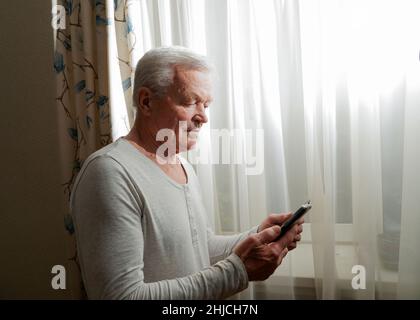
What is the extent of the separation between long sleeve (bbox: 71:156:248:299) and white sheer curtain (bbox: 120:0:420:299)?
1.63ft

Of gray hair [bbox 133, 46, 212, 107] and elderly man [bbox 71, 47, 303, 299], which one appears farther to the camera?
gray hair [bbox 133, 46, 212, 107]

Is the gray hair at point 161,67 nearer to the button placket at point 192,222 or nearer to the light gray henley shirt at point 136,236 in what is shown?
the light gray henley shirt at point 136,236

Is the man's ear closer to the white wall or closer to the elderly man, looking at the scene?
the elderly man

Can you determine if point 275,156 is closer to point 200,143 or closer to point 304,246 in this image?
point 200,143

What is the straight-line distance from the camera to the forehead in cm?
84

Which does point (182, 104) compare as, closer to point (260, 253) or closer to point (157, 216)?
point (157, 216)

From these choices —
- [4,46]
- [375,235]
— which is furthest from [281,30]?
[4,46]

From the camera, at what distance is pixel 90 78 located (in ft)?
4.06

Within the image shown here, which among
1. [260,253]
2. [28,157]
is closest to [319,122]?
[260,253]

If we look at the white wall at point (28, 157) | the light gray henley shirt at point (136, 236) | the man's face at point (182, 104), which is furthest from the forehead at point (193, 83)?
the white wall at point (28, 157)

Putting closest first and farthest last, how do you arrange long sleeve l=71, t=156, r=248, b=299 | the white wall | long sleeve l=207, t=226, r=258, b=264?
long sleeve l=71, t=156, r=248, b=299 → long sleeve l=207, t=226, r=258, b=264 → the white wall

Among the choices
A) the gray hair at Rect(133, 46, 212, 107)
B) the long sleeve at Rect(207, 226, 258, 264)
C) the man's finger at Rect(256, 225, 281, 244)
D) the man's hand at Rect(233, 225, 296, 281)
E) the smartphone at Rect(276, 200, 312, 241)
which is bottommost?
the long sleeve at Rect(207, 226, 258, 264)

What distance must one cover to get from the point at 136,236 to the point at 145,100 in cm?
32

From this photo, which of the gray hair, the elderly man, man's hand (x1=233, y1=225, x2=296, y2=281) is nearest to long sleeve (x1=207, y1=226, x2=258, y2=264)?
the elderly man
